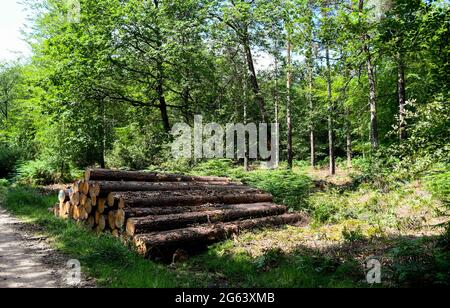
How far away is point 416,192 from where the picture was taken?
11.5m

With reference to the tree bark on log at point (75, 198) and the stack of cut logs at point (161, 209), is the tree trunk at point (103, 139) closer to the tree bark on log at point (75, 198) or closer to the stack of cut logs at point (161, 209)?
the stack of cut logs at point (161, 209)

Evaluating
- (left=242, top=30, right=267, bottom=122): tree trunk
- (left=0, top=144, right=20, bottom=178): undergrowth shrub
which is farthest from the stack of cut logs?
(left=0, top=144, right=20, bottom=178): undergrowth shrub

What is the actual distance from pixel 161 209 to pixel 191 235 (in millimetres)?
1372

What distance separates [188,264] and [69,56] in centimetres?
1477

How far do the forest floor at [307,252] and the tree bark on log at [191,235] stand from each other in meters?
0.33

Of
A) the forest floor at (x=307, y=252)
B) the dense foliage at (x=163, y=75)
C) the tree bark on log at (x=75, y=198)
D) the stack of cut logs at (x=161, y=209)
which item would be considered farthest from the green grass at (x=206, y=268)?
the dense foliage at (x=163, y=75)

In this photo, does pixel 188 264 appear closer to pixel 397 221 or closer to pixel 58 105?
pixel 397 221

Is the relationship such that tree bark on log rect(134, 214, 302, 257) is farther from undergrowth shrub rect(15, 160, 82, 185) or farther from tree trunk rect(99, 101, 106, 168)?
undergrowth shrub rect(15, 160, 82, 185)

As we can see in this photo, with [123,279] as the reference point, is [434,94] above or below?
above

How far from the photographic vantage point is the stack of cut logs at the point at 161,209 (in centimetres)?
768

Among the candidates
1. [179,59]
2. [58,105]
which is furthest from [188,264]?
[58,105]

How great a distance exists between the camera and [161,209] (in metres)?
8.66

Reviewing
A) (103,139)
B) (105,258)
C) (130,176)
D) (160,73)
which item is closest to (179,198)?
(130,176)

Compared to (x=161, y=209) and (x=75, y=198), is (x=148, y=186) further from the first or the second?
(x=75, y=198)
